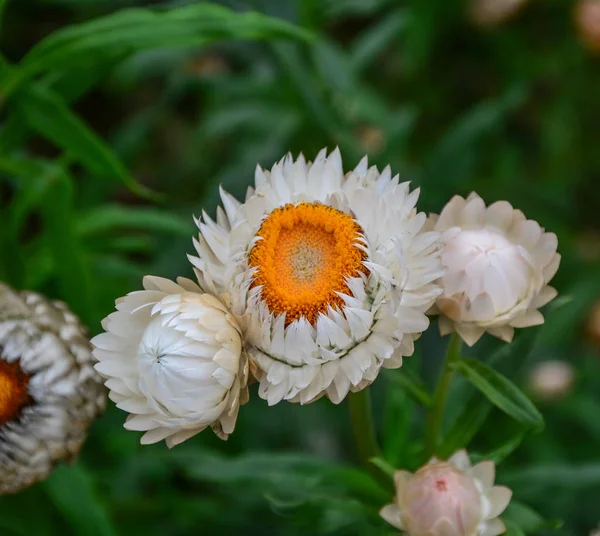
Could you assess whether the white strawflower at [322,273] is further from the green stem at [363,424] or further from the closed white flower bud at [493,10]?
the closed white flower bud at [493,10]

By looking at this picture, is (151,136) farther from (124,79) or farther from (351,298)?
(351,298)

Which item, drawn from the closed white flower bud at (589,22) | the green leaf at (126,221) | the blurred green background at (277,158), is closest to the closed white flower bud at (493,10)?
the blurred green background at (277,158)

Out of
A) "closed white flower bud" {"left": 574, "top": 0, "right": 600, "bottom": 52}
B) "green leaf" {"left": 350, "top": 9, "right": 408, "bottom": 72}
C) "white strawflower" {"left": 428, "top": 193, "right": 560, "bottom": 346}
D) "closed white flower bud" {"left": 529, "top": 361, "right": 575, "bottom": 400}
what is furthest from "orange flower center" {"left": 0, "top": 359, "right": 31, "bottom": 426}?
"closed white flower bud" {"left": 574, "top": 0, "right": 600, "bottom": 52}

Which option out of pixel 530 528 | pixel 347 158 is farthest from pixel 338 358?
pixel 347 158

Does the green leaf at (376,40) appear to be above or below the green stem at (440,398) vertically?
above

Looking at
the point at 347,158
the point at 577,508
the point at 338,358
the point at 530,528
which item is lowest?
the point at 577,508

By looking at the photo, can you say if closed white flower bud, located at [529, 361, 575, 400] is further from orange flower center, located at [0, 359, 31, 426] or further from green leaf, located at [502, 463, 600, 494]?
orange flower center, located at [0, 359, 31, 426]
